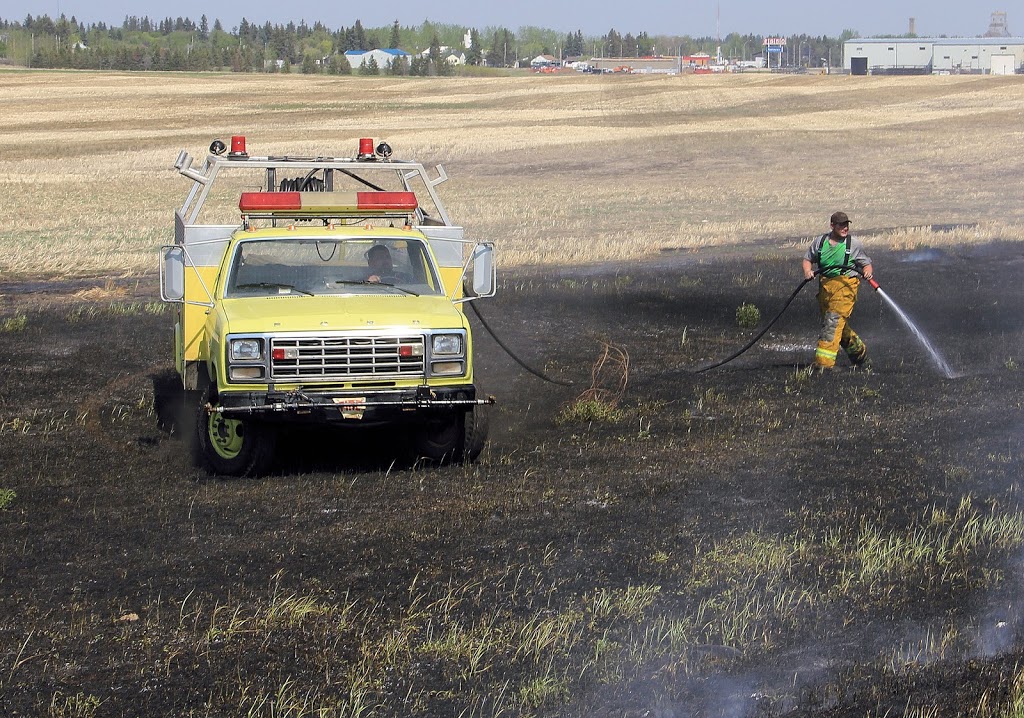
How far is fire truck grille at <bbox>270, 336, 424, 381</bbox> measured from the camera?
8766 millimetres

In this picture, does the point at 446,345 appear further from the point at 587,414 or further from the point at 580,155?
the point at 580,155

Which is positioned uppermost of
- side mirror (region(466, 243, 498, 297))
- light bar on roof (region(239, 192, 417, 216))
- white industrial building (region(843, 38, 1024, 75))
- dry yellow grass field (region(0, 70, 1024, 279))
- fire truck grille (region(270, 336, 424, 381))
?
white industrial building (region(843, 38, 1024, 75))

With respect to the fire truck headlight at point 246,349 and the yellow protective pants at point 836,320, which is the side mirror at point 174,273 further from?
Answer: the yellow protective pants at point 836,320

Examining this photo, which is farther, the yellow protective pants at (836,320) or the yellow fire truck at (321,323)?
the yellow protective pants at (836,320)

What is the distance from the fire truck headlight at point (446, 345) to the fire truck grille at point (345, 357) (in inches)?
3.7

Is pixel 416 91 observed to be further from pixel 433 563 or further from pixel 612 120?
pixel 433 563

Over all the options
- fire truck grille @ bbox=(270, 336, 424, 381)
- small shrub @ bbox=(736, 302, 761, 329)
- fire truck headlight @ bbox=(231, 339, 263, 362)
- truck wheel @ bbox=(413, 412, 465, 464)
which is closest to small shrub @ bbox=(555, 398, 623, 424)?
truck wheel @ bbox=(413, 412, 465, 464)

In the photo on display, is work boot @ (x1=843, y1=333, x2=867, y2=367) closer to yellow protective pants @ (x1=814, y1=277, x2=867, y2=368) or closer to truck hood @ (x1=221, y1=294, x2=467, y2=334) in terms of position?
yellow protective pants @ (x1=814, y1=277, x2=867, y2=368)

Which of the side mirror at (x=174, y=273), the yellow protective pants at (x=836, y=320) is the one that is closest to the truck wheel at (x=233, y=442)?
the side mirror at (x=174, y=273)

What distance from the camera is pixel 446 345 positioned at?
893 centimetres

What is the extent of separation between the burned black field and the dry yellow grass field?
37.3 feet

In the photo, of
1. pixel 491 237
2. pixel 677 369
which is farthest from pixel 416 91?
pixel 677 369

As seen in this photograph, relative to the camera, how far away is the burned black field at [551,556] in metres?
5.63

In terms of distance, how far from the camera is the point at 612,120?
59375mm
